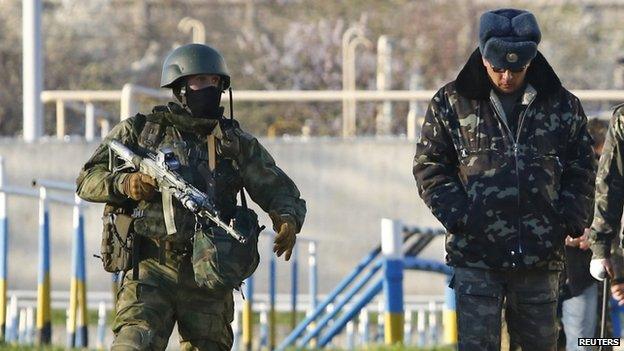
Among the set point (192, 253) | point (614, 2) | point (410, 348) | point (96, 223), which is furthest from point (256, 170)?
point (614, 2)

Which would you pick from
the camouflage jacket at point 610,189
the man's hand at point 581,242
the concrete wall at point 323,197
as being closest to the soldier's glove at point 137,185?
the camouflage jacket at point 610,189

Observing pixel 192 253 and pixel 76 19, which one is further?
pixel 76 19

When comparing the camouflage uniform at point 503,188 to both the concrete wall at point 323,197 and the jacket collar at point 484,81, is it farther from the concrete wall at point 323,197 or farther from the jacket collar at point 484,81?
the concrete wall at point 323,197

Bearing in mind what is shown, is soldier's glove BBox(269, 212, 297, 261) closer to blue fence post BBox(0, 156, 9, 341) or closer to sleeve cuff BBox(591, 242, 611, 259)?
sleeve cuff BBox(591, 242, 611, 259)

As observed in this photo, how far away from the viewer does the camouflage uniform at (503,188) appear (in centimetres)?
849

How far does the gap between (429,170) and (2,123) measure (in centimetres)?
2951

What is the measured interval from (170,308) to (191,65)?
1097mm

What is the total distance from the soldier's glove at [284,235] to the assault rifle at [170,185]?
0.52ft

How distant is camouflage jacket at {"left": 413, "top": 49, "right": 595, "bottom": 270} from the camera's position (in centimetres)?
849

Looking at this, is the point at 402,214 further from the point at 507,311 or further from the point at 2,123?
the point at 2,123

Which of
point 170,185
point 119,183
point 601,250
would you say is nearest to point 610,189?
point 601,250

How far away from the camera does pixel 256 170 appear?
9.06 metres

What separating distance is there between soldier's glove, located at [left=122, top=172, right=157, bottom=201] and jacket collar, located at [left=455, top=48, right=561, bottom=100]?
141 cm

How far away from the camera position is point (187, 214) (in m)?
8.88
